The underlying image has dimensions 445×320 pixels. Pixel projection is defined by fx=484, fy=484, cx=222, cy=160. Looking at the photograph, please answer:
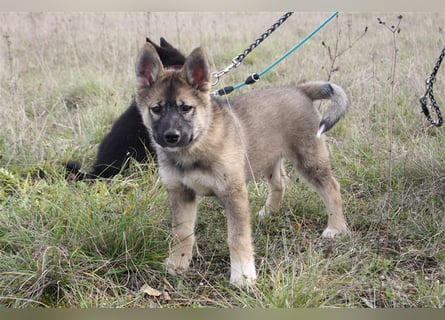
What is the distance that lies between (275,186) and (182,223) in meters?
0.98

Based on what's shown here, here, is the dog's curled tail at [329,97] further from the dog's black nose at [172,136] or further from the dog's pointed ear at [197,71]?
the dog's black nose at [172,136]

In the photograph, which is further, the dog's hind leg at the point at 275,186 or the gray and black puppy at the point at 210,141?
the dog's hind leg at the point at 275,186

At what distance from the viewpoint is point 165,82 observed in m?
2.87

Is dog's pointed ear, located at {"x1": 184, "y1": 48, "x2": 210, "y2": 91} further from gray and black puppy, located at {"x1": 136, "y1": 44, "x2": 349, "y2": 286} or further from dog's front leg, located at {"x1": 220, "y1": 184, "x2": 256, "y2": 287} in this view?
dog's front leg, located at {"x1": 220, "y1": 184, "x2": 256, "y2": 287}

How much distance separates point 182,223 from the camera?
3105 mm

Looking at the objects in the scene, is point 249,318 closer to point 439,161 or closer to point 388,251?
point 388,251

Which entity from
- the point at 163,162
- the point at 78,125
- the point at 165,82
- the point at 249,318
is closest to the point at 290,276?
the point at 249,318

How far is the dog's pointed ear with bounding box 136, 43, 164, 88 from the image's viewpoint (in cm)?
286

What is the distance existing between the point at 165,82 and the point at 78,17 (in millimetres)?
5321

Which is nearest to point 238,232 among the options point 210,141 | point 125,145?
point 210,141

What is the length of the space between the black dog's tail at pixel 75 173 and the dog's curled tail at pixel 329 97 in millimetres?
1897

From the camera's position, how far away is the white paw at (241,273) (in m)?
2.78

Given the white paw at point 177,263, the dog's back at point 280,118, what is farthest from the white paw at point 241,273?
the dog's back at point 280,118

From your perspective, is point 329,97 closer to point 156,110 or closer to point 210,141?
point 210,141
